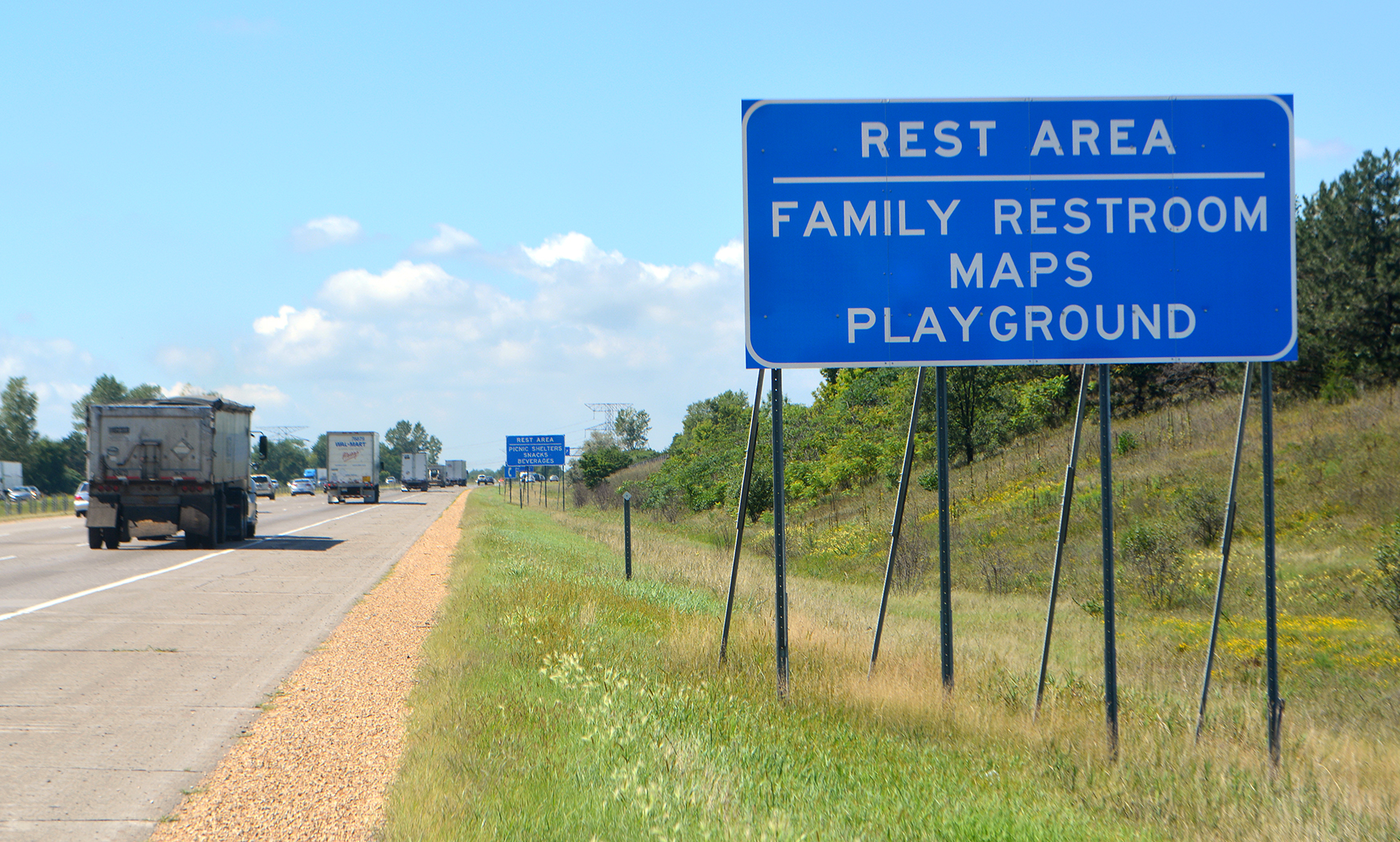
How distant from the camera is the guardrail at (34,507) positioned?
50.4 metres

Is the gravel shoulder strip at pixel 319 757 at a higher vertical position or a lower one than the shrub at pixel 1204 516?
lower

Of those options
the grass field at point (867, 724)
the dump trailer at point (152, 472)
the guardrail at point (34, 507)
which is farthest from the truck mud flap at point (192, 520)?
the guardrail at point (34, 507)

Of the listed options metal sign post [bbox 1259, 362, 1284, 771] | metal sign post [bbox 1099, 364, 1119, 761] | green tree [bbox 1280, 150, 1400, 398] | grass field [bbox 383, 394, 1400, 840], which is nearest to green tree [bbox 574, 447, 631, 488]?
green tree [bbox 1280, 150, 1400, 398]

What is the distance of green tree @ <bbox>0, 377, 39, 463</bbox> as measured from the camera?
143625 millimetres

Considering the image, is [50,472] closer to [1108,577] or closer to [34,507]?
[34,507]

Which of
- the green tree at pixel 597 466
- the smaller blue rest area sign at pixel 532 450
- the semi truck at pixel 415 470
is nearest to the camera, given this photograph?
the smaller blue rest area sign at pixel 532 450

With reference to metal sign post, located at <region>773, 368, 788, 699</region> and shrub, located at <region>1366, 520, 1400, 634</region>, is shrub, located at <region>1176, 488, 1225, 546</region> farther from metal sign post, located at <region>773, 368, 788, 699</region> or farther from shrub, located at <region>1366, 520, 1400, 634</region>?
metal sign post, located at <region>773, 368, 788, 699</region>

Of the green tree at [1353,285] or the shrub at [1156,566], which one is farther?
the green tree at [1353,285]

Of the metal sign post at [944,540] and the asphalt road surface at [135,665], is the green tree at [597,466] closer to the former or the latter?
the asphalt road surface at [135,665]

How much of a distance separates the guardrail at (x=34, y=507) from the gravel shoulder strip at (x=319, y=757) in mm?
48117

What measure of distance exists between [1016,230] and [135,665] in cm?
876

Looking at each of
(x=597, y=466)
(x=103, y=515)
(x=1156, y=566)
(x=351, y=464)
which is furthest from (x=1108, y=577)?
(x=597, y=466)

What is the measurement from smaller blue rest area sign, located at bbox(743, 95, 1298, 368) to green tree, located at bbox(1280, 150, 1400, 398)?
37.8 meters

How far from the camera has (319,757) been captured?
6.32 metres
